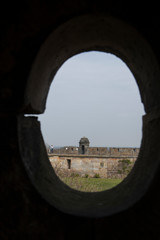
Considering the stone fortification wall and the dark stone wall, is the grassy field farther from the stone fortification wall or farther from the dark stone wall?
the dark stone wall

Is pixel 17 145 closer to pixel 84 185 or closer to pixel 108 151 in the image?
pixel 84 185

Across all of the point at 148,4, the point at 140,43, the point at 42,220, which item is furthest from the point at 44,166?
the point at 148,4

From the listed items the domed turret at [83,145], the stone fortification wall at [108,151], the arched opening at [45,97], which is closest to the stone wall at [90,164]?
the stone fortification wall at [108,151]

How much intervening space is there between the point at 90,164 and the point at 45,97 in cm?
2039

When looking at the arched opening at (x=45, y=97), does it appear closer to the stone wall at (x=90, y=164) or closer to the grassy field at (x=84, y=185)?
the grassy field at (x=84, y=185)

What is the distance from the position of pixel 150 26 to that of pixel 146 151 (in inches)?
35.0

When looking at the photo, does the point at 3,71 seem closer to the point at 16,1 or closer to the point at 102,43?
the point at 16,1

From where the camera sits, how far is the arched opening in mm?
1630

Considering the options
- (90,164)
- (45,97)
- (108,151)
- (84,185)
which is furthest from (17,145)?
(90,164)

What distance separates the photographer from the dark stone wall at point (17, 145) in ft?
5.02

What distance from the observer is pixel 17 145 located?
157 centimetres

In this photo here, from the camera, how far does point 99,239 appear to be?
1541mm

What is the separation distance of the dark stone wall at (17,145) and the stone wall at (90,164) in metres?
19.3

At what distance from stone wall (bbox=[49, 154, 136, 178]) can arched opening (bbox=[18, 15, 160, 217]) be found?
18.9m
